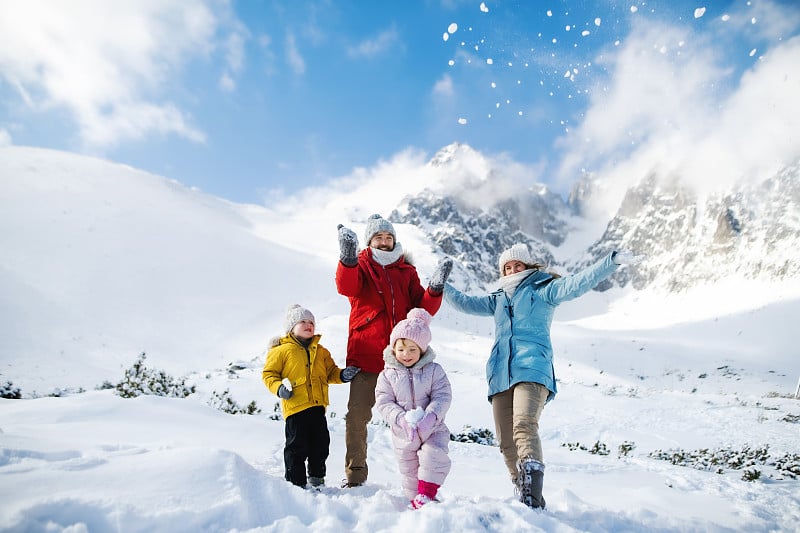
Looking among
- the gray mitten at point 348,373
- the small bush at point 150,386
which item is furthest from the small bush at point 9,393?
the gray mitten at point 348,373

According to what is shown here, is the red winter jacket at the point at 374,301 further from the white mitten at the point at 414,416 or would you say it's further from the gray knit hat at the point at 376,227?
the white mitten at the point at 414,416

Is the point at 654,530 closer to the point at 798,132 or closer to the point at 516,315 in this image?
the point at 516,315

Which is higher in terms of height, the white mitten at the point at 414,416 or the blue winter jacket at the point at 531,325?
the blue winter jacket at the point at 531,325

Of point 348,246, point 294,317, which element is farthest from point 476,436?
point 348,246

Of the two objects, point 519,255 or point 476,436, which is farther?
point 476,436

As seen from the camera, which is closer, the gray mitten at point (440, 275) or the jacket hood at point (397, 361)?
the jacket hood at point (397, 361)

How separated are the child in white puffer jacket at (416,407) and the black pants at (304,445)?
67 centimetres

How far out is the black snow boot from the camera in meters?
2.85

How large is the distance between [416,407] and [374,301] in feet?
3.53

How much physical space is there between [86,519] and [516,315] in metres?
3.16

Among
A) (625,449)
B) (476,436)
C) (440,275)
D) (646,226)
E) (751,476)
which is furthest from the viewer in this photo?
(646,226)

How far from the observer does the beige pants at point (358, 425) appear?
3.43 m

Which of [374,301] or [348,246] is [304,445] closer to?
[374,301]

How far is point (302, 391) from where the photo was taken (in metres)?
3.48
